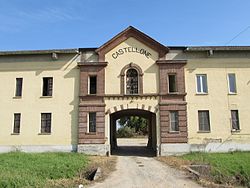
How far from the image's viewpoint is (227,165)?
17172 millimetres

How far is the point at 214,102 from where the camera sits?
2219 cm

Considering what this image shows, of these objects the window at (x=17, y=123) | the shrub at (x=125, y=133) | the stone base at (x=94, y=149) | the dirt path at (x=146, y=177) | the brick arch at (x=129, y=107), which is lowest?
the dirt path at (x=146, y=177)

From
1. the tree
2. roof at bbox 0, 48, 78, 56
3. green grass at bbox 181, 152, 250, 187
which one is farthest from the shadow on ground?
the tree

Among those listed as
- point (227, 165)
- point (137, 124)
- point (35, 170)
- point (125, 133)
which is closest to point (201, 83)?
point (227, 165)

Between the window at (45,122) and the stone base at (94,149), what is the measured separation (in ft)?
10.0

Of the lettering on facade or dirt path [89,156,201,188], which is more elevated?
the lettering on facade

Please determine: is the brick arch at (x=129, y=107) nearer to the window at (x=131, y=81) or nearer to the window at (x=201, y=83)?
the window at (x=131, y=81)

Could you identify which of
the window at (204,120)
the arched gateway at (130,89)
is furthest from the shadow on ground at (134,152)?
the window at (204,120)

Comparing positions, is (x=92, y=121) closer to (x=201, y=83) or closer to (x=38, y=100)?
(x=38, y=100)

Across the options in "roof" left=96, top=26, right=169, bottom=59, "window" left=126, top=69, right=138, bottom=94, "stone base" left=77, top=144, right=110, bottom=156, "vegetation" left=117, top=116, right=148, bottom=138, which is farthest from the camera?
"vegetation" left=117, top=116, right=148, bottom=138

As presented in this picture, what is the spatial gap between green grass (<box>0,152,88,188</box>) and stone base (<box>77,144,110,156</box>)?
3193mm

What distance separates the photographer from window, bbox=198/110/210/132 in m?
21.9

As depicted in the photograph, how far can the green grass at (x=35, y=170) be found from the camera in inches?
476

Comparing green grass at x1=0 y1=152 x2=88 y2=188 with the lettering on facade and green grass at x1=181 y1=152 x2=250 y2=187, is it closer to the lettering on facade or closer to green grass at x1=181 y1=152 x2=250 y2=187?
green grass at x1=181 y1=152 x2=250 y2=187
